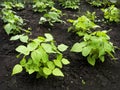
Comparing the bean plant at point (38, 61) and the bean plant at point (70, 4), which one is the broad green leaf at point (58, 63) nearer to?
the bean plant at point (38, 61)

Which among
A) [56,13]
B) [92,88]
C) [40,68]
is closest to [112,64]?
[92,88]

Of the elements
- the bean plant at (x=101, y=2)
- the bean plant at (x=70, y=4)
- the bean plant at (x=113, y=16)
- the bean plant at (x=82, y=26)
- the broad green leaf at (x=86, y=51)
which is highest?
the broad green leaf at (x=86, y=51)

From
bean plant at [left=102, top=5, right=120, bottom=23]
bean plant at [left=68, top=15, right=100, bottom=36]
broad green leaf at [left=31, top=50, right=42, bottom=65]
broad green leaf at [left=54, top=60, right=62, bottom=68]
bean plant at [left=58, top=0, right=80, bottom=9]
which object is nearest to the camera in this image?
broad green leaf at [left=31, top=50, right=42, bottom=65]

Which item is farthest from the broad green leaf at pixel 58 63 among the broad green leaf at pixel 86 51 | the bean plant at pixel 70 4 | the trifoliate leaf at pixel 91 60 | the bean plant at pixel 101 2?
the bean plant at pixel 101 2

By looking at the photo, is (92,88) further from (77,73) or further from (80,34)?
(80,34)

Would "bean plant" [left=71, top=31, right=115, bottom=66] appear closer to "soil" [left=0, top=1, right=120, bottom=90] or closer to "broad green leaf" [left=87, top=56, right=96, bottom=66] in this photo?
"broad green leaf" [left=87, top=56, right=96, bottom=66]

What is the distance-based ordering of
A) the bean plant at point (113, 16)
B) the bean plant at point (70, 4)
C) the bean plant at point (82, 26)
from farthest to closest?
1. the bean plant at point (70, 4)
2. the bean plant at point (113, 16)
3. the bean plant at point (82, 26)

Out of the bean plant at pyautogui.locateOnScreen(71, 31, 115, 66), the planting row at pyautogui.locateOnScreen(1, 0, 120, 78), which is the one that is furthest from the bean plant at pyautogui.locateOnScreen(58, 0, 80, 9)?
the bean plant at pyautogui.locateOnScreen(71, 31, 115, 66)

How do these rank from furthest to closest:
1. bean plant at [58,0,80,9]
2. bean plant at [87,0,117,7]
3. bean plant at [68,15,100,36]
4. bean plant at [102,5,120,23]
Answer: bean plant at [87,0,117,7], bean plant at [58,0,80,9], bean plant at [102,5,120,23], bean plant at [68,15,100,36]

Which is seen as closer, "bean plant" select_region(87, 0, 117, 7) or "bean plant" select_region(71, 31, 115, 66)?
"bean plant" select_region(71, 31, 115, 66)

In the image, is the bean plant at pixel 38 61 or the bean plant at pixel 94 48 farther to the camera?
Result: the bean plant at pixel 94 48

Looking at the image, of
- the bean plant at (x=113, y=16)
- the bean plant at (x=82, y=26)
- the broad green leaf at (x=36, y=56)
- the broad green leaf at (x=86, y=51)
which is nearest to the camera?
the broad green leaf at (x=36, y=56)

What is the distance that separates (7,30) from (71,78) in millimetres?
1441

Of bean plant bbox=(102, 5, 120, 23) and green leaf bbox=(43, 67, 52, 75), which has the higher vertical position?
green leaf bbox=(43, 67, 52, 75)
